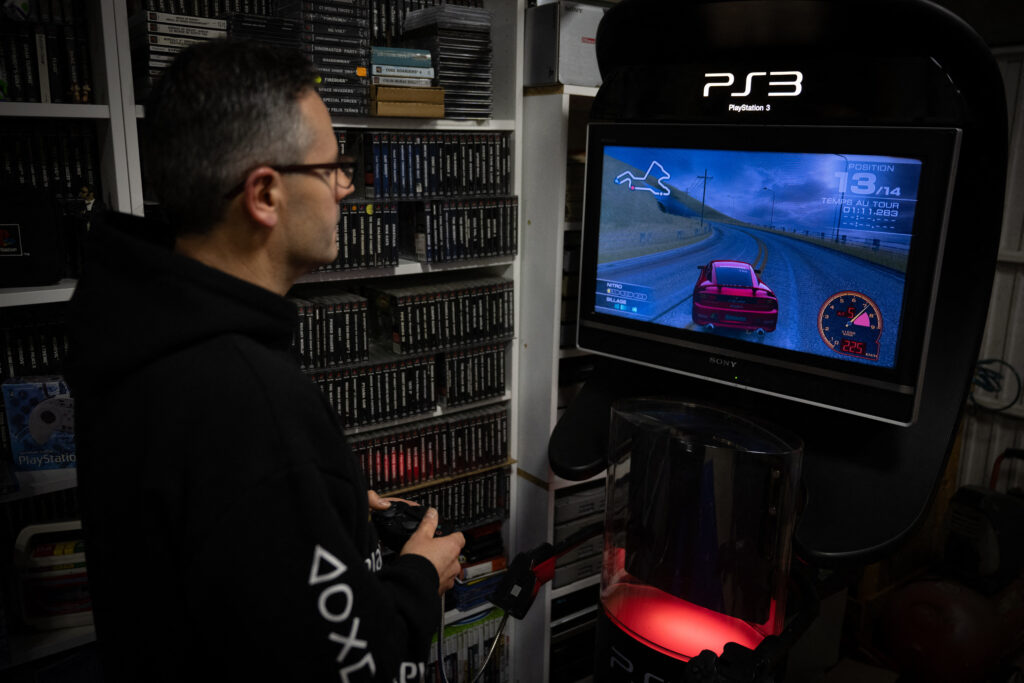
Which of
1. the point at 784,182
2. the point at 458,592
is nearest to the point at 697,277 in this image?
the point at 784,182

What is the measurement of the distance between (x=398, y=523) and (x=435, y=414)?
98 cm

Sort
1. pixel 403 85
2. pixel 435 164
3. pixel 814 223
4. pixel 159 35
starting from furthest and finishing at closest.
Answer: 1. pixel 435 164
2. pixel 403 85
3. pixel 159 35
4. pixel 814 223

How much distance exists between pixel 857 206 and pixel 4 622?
6.73 feet

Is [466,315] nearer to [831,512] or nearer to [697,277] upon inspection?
[697,277]

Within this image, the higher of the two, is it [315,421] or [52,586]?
[315,421]

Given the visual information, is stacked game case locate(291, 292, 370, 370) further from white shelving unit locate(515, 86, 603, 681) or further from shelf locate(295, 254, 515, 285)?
white shelving unit locate(515, 86, 603, 681)

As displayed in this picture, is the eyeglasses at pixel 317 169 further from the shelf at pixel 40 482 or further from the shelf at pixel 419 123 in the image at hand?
the shelf at pixel 40 482

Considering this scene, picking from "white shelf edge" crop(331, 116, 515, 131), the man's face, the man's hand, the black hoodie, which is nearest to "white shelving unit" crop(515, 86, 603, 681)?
"white shelf edge" crop(331, 116, 515, 131)

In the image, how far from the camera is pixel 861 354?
1514 millimetres

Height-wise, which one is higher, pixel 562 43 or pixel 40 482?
pixel 562 43

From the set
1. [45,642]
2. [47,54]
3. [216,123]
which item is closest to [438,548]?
[216,123]

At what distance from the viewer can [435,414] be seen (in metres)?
2.40

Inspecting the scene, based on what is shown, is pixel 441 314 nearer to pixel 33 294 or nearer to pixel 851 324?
pixel 33 294

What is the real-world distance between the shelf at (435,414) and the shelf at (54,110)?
3.35 feet
